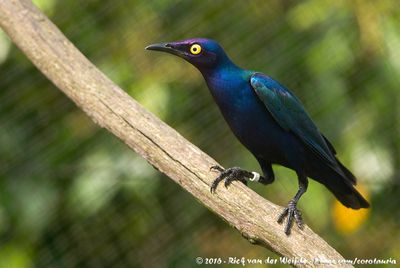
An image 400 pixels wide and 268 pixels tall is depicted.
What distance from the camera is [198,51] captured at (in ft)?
10.9

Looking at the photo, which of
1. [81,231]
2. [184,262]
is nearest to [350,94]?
[184,262]

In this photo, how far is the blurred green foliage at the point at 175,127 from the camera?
4379 millimetres

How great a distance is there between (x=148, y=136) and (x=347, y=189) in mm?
811

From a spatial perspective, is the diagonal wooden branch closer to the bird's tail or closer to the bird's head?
the bird's head

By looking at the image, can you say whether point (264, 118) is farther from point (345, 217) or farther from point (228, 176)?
point (345, 217)

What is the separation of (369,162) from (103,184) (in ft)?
4.17

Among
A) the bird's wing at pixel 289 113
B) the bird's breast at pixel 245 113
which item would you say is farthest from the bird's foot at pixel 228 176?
the bird's wing at pixel 289 113

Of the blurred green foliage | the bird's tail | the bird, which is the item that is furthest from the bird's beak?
the blurred green foliage

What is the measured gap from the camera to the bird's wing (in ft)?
10.9

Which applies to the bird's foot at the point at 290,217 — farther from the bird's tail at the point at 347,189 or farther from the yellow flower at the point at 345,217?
the yellow flower at the point at 345,217

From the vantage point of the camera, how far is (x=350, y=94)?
4484 mm

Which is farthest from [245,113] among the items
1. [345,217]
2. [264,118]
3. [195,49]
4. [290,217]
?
[345,217]

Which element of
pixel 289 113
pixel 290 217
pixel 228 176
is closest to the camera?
pixel 290 217

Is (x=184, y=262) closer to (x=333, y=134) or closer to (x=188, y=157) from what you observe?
(x=333, y=134)
